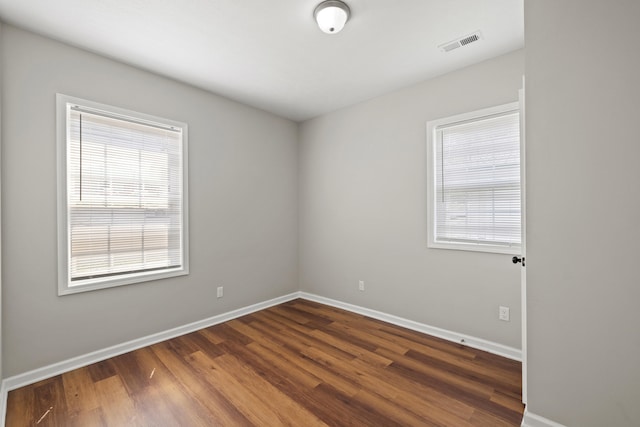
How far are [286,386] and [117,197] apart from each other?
226 centimetres

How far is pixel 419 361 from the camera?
238 cm

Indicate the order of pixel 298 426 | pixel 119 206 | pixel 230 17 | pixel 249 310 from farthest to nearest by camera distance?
pixel 249 310, pixel 119 206, pixel 230 17, pixel 298 426

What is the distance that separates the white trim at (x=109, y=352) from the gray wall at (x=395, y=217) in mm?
1319

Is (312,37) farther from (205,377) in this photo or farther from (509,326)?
(509,326)

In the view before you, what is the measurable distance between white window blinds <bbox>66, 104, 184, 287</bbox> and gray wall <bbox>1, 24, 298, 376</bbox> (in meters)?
0.14

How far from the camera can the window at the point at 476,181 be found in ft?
8.08

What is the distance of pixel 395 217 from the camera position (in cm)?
320

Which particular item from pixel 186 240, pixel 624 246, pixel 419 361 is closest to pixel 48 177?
pixel 186 240

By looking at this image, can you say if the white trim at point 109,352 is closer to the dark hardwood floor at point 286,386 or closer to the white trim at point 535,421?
the dark hardwood floor at point 286,386

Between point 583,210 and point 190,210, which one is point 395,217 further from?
point 190,210

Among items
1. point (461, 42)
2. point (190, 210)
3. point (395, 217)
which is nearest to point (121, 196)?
point (190, 210)

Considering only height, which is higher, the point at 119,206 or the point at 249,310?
the point at 119,206

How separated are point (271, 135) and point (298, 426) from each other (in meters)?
3.35

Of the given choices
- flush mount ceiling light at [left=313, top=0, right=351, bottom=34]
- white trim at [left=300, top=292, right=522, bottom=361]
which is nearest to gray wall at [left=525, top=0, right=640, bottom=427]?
white trim at [left=300, top=292, right=522, bottom=361]
